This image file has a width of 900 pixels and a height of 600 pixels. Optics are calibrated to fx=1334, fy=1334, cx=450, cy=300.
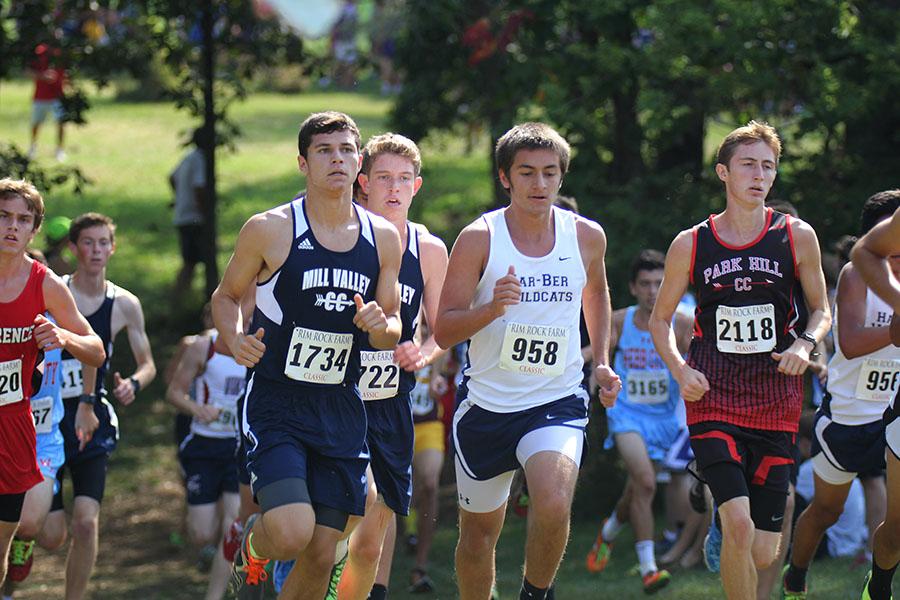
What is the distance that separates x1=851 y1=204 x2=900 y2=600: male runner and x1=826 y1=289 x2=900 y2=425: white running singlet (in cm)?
40

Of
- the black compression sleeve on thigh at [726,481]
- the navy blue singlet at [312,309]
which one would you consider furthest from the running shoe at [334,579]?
the black compression sleeve on thigh at [726,481]

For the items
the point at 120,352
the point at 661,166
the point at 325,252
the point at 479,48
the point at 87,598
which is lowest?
the point at 87,598

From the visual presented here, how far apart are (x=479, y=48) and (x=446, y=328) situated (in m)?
5.94

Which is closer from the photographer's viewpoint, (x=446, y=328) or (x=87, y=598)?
(x=446, y=328)

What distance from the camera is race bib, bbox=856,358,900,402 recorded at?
6.84 metres

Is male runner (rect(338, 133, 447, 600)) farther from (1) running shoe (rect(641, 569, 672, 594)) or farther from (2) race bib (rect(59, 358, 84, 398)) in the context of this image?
(1) running shoe (rect(641, 569, 672, 594))

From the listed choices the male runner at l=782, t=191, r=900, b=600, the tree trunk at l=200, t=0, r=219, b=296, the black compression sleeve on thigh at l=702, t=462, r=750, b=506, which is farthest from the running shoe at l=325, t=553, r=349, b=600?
the tree trunk at l=200, t=0, r=219, b=296

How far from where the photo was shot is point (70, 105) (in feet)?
39.9

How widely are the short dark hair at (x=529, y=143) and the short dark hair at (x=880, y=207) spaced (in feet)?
5.70

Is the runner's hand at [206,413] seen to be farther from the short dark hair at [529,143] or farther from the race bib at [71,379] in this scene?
the short dark hair at [529,143]

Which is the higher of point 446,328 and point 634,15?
point 634,15

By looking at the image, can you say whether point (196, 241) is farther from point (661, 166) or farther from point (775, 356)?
point (775, 356)

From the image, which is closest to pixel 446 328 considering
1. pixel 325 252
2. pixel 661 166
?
pixel 325 252

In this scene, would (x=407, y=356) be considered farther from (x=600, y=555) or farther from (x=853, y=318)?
(x=600, y=555)
